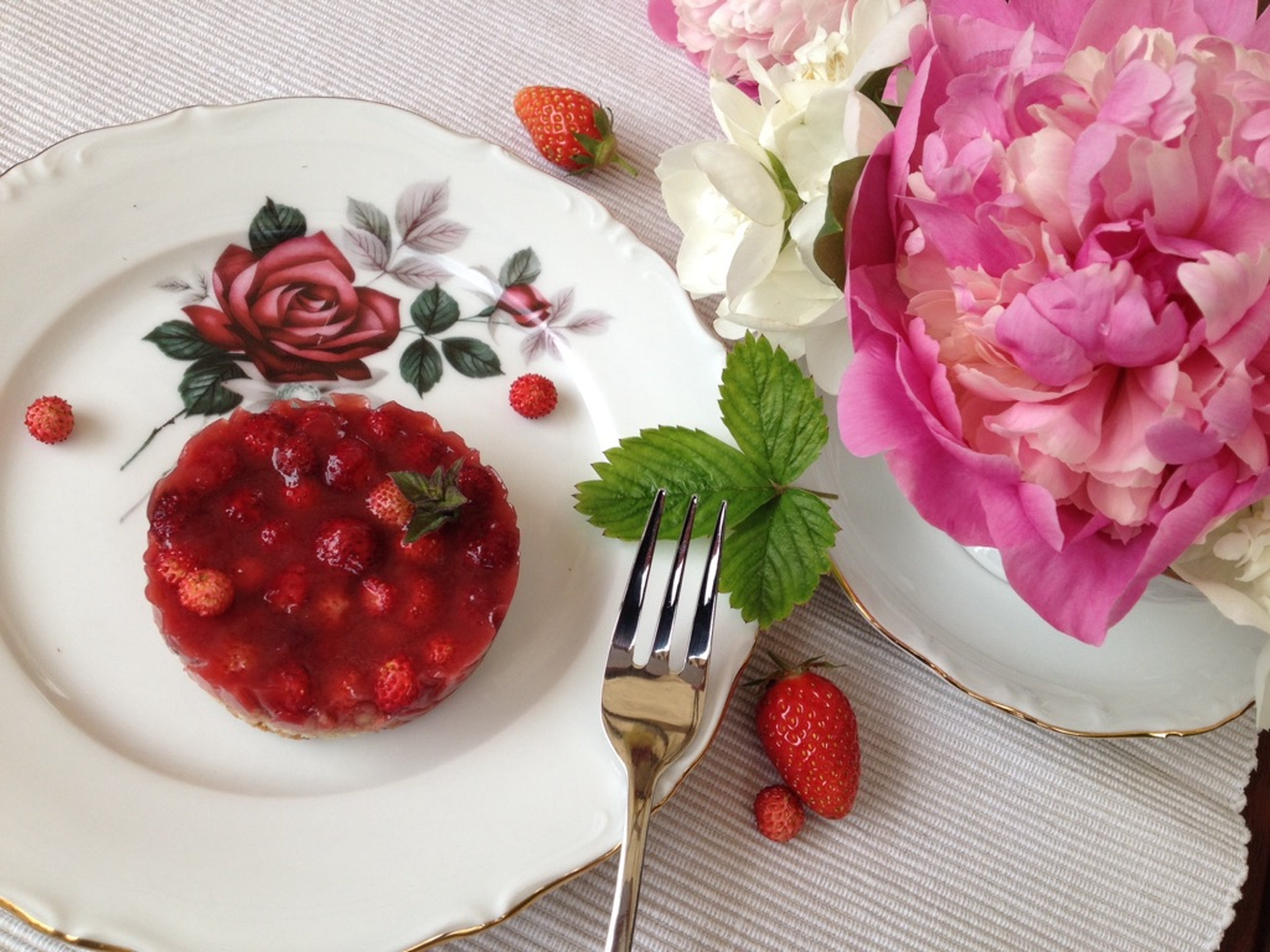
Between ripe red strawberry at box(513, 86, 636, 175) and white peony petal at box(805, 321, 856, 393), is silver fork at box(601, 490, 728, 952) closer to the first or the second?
white peony petal at box(805, 321, 856, 393)

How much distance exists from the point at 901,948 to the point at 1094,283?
0.73m

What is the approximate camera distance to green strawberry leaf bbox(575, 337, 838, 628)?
105 centimetres

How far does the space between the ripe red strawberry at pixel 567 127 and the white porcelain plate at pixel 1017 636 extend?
480mm

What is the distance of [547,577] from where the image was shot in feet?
3.78

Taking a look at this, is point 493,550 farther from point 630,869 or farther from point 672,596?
point 630,869

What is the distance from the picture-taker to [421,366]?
124 cm

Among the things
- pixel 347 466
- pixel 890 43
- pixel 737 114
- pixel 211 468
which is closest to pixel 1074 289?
pixel 890 43

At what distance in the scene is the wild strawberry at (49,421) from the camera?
1.10 m

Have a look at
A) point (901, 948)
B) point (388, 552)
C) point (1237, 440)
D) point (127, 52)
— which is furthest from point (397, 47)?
point (901, 948)

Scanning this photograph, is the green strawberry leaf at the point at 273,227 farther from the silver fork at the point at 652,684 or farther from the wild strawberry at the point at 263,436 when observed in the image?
the silver fork at the point at 652,684

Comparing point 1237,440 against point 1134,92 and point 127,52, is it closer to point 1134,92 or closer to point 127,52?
point 1134,92

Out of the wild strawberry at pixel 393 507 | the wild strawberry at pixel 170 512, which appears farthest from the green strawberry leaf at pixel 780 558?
the wild strawberry at pixel 170 512

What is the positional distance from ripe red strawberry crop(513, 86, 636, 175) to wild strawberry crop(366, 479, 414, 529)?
0.54m

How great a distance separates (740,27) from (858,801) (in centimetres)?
90
